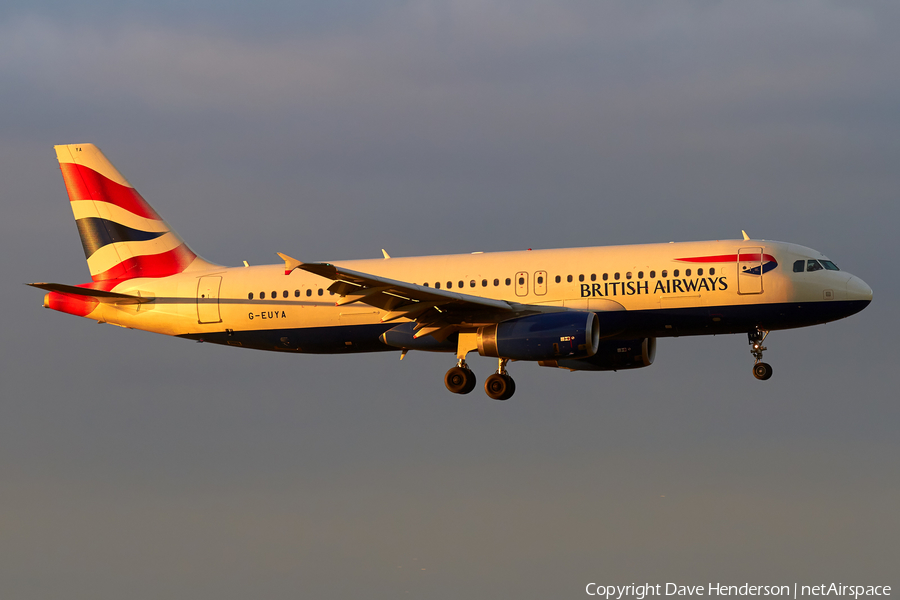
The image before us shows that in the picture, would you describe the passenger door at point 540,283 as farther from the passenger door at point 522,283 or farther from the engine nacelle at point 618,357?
the engine nacelle at point 618,357

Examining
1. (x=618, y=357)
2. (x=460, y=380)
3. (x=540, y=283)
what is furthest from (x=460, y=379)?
(x=618, y=357)

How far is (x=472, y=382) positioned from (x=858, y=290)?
1357 cm

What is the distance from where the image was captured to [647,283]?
37344mm

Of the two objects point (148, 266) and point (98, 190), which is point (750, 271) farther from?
A: point (98, 190)

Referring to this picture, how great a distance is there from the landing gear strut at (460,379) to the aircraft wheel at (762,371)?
9.85 meters

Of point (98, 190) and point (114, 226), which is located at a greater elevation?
point (98, 190)

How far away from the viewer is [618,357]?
4244 cm

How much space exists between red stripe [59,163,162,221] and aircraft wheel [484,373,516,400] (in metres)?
15.8

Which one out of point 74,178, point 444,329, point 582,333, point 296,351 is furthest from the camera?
point 74,178

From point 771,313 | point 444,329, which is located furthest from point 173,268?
point 771,313

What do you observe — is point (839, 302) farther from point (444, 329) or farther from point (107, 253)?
point (107, 253)

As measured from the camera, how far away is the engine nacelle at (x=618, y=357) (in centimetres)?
4209

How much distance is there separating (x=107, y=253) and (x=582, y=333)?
66.2 feet

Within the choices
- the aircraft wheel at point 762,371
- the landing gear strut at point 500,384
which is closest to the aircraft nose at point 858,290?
→ the aircraft wheel at point 762,371
